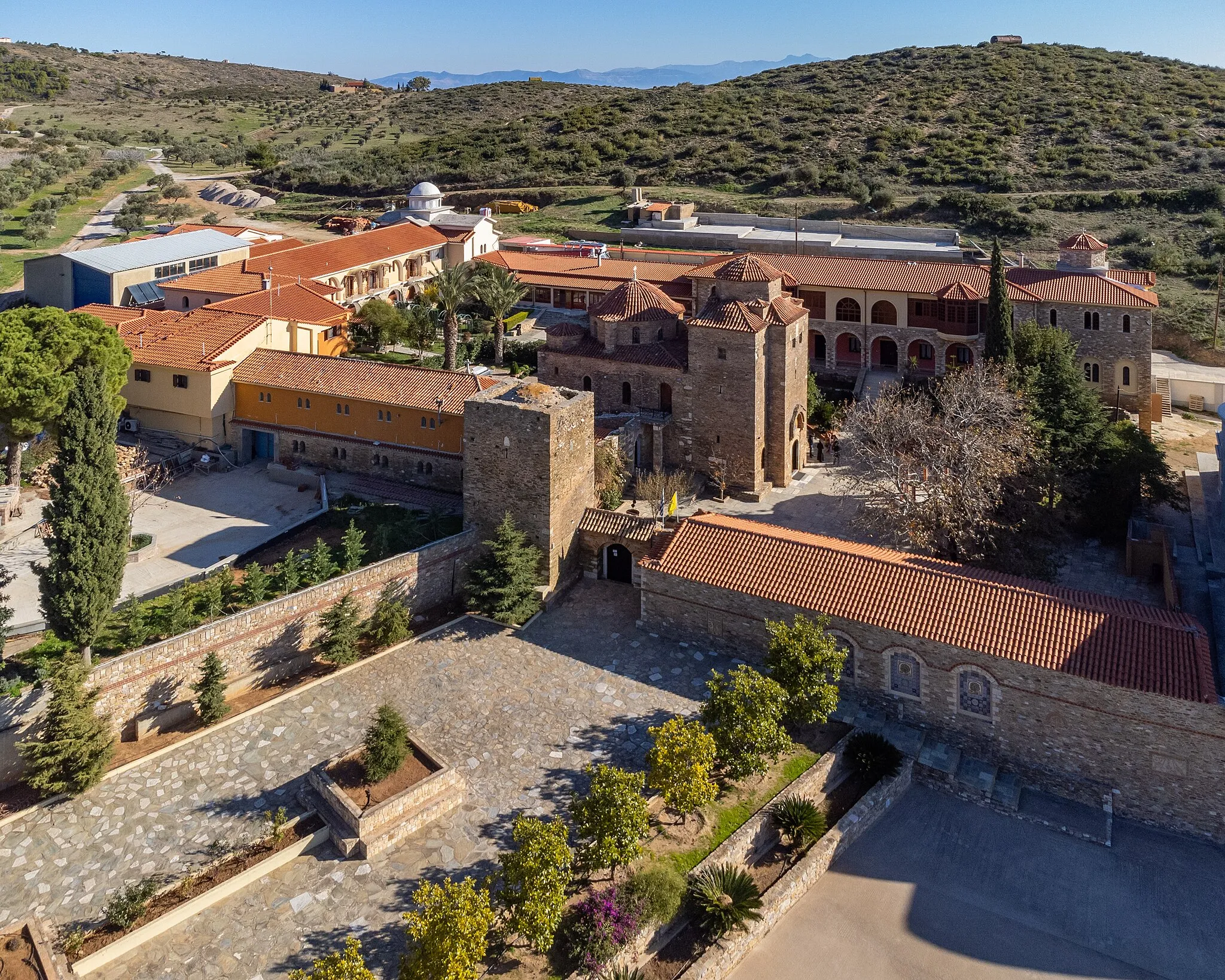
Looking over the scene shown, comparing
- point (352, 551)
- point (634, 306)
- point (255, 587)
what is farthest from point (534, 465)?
point (634, 306)

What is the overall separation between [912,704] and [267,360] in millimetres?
22084

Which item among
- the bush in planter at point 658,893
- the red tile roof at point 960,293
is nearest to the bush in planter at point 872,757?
the bush in planter at point 658,893

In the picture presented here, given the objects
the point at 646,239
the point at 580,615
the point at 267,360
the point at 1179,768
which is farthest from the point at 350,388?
the point at 646,239

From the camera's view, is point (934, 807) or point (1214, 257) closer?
point (934, 807)

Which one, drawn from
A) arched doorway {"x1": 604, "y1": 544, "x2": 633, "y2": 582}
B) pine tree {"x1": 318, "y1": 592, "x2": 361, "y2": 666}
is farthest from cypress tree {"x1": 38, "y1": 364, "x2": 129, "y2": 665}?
arched doorway {"x1": 604, "y1": 544, "x2": 633, "y2": 582}

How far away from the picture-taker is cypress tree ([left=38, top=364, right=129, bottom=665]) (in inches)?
693

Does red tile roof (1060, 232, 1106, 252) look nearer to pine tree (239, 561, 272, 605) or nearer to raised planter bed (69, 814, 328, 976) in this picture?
pine tree (239, 561, 272, 605)

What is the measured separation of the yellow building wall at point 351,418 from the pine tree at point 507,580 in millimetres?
5056

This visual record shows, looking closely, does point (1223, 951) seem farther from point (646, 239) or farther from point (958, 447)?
point (646, 239)

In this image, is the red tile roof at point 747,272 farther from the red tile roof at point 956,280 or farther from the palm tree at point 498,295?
the red tile roof at point 956,280

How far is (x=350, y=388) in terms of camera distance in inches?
1125

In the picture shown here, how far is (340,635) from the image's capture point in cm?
2038

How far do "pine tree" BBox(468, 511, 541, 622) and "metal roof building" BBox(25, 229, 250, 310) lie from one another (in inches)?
955

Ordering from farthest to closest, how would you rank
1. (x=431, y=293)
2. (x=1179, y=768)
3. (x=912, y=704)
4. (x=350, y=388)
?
(x=431, y=293) < (x=350, y=388) < (x=912, y=704) < (x=1179, y=768)
